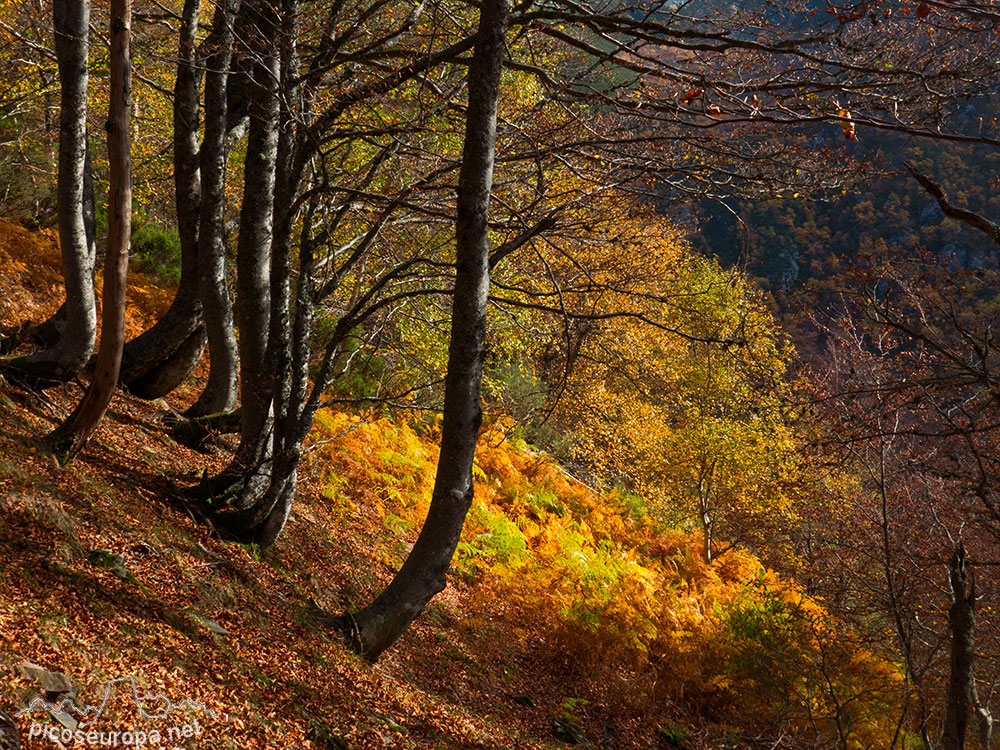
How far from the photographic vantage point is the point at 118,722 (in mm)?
2361

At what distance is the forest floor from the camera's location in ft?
8.96

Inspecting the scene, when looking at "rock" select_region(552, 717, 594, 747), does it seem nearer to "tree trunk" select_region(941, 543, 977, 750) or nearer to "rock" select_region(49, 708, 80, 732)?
"tree trunk" select_region(941, 543, 977, 750)

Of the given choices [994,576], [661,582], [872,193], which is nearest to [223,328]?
[661,582]

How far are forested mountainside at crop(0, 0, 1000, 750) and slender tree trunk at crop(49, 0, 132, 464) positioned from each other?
0.9 inches

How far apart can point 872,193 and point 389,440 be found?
6544cm

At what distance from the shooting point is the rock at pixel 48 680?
2250 millimetres

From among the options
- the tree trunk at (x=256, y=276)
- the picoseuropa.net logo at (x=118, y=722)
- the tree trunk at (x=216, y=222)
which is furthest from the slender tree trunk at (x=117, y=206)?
the picoseuropa.net logo at (x=118, y=722)

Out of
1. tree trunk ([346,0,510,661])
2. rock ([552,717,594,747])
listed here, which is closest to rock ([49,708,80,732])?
tree trunk ([346,0,510,661])

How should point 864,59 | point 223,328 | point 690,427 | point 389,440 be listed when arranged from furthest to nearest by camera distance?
point 690,427 < point 389,440 < point 223,328 < point 864,59

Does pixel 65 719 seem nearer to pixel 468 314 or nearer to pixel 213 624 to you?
pixel 213 624

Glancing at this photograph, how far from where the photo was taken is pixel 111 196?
150 inches

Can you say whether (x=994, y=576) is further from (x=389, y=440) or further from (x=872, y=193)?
(x=872, y=193)

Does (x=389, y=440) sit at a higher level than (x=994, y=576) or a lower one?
lower

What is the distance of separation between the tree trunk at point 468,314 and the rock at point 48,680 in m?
1.94
